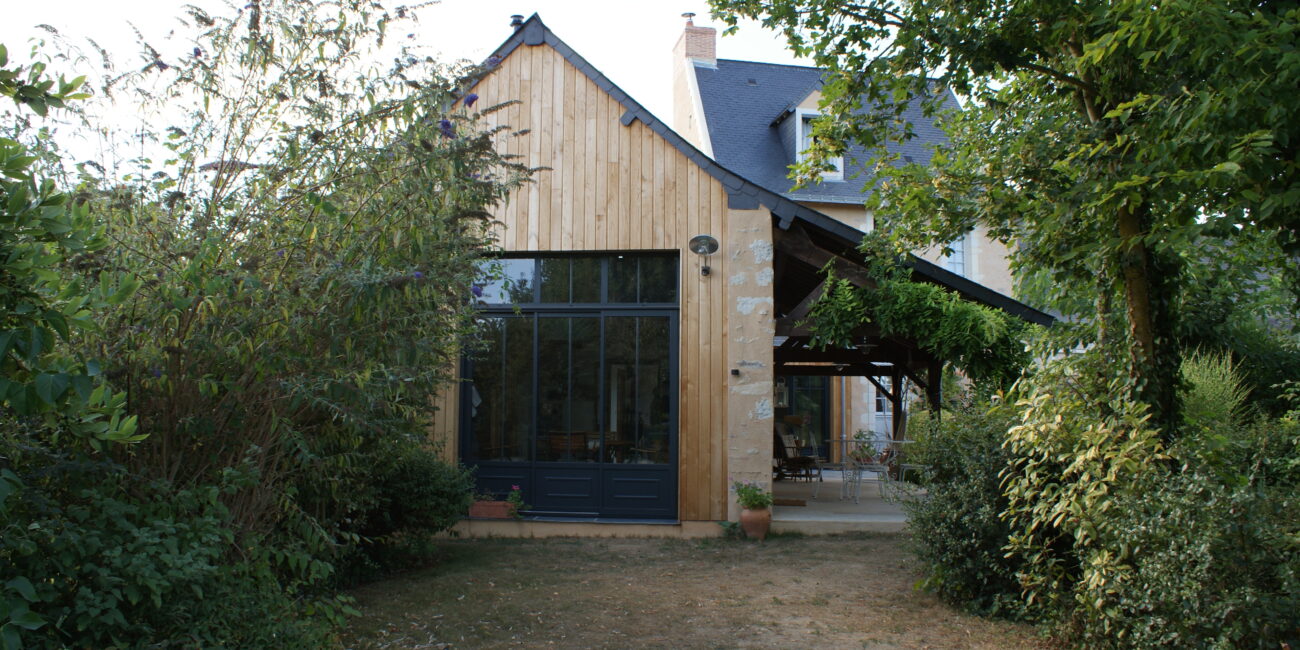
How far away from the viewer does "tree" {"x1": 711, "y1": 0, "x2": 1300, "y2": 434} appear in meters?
3.51

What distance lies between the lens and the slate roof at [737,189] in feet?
27.6

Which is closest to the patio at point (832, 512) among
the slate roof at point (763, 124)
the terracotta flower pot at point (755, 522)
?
the terracotta flower pot at point (755, 522)

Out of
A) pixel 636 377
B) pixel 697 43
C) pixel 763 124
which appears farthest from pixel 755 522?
pixel 697 43

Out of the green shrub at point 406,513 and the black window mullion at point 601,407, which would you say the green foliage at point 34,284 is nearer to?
the green shrub at point 406,513

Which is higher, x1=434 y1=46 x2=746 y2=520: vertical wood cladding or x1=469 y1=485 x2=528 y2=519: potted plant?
x1=434 y1=46 x2=746 y2=520: vertical wood cladding

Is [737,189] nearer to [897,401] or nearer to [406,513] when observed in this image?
[406,513]

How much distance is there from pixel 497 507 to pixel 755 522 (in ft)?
7.75

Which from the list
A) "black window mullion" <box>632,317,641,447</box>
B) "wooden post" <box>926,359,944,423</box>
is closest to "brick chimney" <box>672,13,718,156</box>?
"wooden post" <box>926,359,944,423</box>

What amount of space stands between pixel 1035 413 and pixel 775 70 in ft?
50.8

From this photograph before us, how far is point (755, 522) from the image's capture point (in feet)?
26.5

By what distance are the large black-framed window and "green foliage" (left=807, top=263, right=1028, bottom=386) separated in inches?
61.1

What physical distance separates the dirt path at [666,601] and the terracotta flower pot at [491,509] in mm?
543

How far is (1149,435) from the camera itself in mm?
4215

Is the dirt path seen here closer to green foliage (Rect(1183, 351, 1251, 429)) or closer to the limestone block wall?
the limestone block wall
